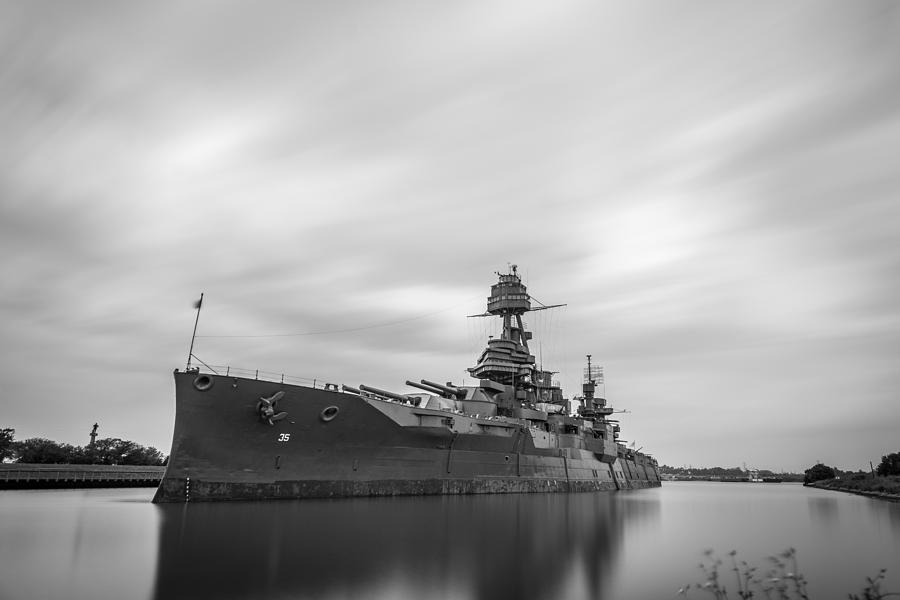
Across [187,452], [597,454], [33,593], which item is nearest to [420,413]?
[187,452]

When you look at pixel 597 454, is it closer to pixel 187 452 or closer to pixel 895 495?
pixel 895 495

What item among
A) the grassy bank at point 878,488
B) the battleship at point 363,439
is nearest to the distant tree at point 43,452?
the battleship at point 363,439

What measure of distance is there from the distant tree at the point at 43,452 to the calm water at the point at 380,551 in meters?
30.6

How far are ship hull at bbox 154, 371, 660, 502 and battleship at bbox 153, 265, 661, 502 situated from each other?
0.04 m

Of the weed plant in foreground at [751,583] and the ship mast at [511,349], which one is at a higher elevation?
the ship mast at [511,349]

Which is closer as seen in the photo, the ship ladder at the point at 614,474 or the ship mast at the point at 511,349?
the ship mast at the point at 511,349

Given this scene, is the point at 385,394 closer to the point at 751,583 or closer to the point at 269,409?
the point at 269,409

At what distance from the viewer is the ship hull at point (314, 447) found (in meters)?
20.6

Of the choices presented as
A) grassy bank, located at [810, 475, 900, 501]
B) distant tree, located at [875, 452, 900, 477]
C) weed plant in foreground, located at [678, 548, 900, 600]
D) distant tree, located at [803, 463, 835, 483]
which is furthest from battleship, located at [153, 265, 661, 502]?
distant tree, located at [803, 463, 835, 483]

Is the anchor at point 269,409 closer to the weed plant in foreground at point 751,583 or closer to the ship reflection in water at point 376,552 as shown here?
the ship reflection in water at point 376,552

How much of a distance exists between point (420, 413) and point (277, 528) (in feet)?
37.3

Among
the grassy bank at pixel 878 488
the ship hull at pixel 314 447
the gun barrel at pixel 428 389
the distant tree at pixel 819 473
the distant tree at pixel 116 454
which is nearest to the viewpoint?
the ship hull at pixel 314 447

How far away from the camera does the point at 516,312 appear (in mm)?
39656

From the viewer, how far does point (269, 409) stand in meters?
20.8
